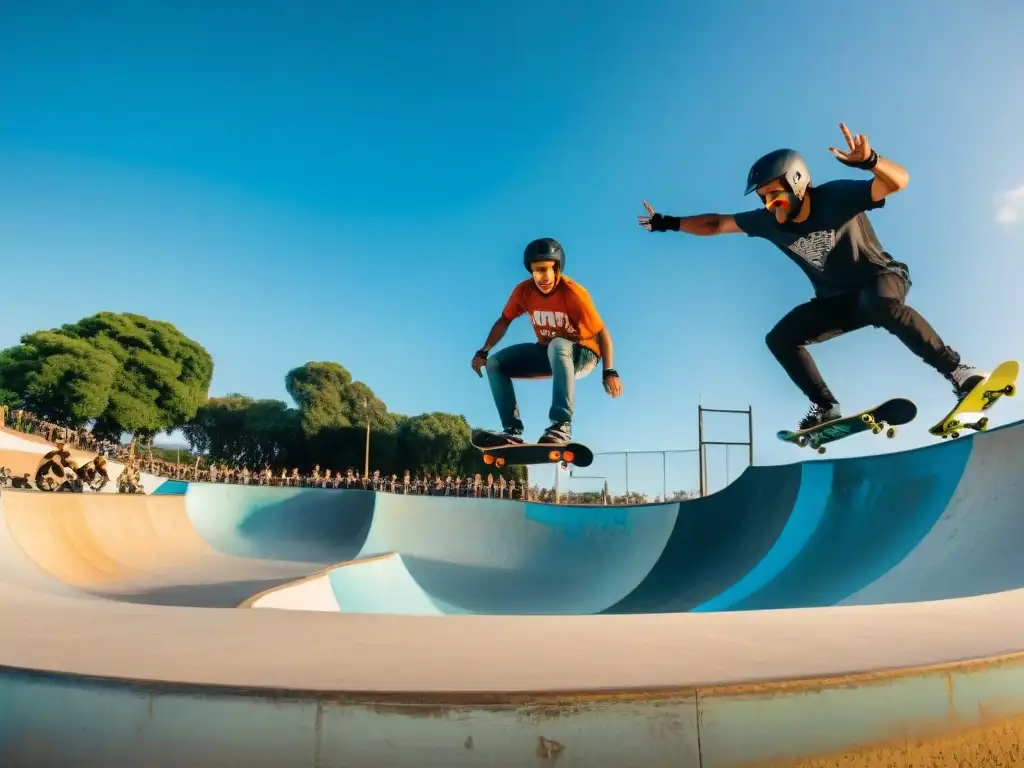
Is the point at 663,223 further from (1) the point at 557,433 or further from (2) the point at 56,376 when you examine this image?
(2) the point at 56,376

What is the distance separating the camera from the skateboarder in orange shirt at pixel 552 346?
888 cm

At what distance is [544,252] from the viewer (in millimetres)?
8969

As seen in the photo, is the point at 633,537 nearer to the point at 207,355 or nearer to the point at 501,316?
the point at 501,316

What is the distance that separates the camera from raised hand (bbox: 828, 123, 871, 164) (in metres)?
5.73

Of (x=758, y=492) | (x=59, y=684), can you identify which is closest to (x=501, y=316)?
(x=758, y=492)

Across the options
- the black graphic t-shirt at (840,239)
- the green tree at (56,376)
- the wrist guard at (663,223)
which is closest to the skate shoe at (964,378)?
the black graphic t-shirt at (840,239)

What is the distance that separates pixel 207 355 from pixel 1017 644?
53360 millimetres

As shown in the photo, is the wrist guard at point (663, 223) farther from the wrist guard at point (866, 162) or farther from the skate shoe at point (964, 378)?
the skate shoe at point (964, 378)

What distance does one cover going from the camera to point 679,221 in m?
7.34

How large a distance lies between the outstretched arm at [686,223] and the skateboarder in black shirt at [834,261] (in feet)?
0.60

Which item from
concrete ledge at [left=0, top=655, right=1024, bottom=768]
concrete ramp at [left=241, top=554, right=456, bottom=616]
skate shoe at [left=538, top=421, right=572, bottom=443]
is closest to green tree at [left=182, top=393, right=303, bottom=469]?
concrete ramp at [left=241, top=554, right=456, bottom=616]

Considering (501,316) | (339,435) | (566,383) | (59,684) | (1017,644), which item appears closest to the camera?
(59,684)

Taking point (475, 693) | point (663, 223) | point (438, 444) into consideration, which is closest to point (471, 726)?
point (475, 693)

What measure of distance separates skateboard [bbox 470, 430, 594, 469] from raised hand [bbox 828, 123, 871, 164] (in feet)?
Result: 14.6
